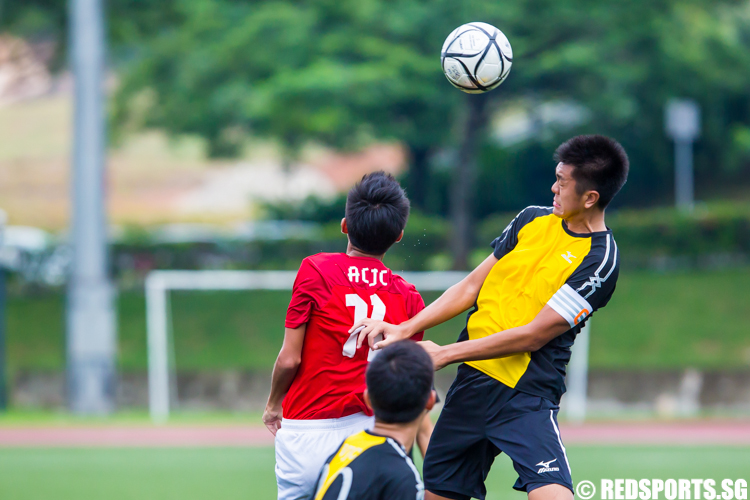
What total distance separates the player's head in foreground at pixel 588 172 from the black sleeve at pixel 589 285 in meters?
0.21

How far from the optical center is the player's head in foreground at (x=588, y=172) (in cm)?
369

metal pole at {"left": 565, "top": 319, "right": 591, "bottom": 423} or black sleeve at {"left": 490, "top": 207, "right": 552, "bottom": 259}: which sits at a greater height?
black sleeve at {"left": 490, "top": 207, "right": 552, "bottom": 259}

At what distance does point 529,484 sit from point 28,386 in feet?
45.4

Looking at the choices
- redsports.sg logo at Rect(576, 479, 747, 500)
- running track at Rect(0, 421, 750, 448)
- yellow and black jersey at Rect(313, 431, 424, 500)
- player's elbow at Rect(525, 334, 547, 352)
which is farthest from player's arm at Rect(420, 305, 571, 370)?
running track at Rect(0, 421, 750, 448)

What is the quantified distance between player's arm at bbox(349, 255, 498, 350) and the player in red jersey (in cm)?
10

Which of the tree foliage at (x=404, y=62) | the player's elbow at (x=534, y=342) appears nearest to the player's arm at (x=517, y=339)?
the player's elbow at (x=534, y=342)

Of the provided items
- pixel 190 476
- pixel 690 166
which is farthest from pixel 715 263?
pixel 190 476

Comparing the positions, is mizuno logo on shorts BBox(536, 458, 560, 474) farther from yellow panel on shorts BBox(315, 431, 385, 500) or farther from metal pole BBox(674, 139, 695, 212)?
metal pole BBox(674, 139, 695, 212)

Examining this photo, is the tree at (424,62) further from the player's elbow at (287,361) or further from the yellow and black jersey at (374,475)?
the yellow and black jersey at (374,475)

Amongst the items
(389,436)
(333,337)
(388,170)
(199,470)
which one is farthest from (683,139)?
(389,436)

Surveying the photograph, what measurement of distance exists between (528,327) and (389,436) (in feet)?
3.05

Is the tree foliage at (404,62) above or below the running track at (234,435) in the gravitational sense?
above

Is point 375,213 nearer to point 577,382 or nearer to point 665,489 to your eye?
point 665,489

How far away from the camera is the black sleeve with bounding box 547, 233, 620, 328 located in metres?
3.69
